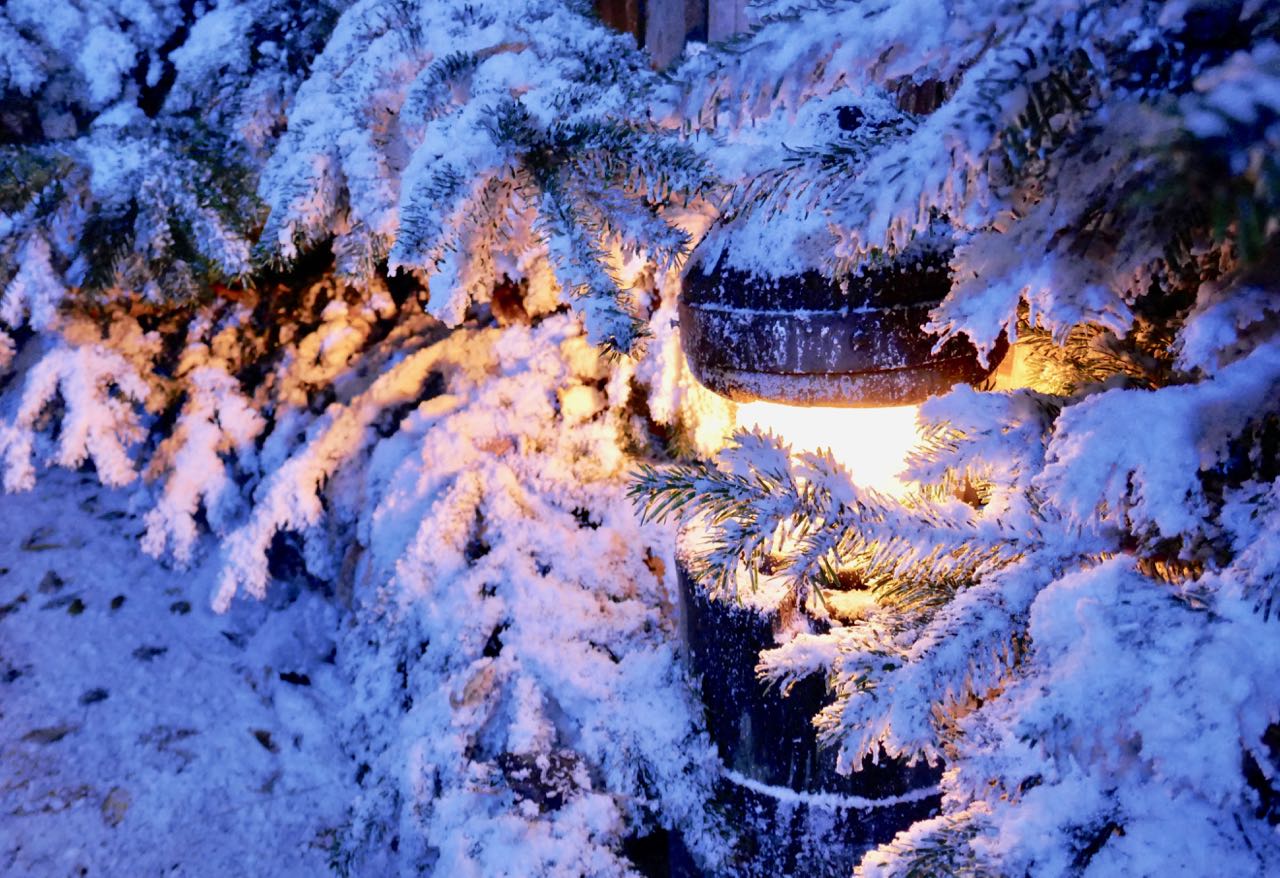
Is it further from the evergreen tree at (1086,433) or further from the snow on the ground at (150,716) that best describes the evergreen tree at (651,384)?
the snow on the ground at (150,716)

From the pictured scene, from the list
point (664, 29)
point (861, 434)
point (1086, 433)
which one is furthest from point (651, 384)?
point (1086, 433)

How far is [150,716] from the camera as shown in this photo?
2.04m

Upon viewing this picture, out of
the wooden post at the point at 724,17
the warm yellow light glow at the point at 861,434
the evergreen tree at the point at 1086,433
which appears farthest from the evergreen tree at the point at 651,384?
the wooden post at the point at 724,17

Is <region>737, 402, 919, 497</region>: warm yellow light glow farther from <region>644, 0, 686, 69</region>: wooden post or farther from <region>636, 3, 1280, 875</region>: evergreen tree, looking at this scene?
<region>644, 0, 686, 69</region>: wooden post

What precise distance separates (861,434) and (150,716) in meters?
1.86

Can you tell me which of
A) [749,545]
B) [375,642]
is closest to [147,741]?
[375,642]

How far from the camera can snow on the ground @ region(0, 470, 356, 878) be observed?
5.82 ft

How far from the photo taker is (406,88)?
164cm

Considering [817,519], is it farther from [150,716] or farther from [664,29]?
[150,716]

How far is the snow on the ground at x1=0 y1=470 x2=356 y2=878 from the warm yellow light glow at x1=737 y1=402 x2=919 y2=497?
4.50ft

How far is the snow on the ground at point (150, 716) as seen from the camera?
69.8 inches

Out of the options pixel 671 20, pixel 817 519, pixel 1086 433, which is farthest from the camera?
Answer: pixel 671 20

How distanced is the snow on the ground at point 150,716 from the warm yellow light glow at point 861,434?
4.50ft

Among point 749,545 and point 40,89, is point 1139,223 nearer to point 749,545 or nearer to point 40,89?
point 749,545
